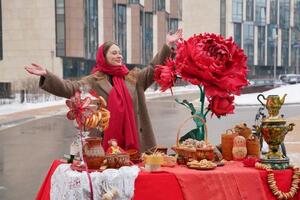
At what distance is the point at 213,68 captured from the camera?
3.85 m

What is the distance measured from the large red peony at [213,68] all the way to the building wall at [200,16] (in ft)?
276

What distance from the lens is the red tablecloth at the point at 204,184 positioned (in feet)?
11.5

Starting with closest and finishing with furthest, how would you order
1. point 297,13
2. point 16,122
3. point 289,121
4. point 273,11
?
1. point 289,121
2. point 16,122
3. point 273,11
4. point 297,13

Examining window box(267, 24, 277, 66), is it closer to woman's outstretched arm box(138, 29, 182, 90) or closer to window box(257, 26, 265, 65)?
window box(257, 26, 265, 65)

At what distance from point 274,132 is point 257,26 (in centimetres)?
8942

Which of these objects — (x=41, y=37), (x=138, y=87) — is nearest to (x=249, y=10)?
(x=41, y=37)

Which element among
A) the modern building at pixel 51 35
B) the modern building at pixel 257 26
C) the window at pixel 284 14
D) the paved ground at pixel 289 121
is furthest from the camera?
the window at pixel 284 14

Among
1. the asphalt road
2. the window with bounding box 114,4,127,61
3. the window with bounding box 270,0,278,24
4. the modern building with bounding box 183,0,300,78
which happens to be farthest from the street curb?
the window with bounding box 270,0,278,24

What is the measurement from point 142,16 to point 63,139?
61.7 metres

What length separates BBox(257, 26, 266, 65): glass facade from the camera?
89.4 m

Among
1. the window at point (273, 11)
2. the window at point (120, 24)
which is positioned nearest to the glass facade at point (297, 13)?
the window at point (273, 11)

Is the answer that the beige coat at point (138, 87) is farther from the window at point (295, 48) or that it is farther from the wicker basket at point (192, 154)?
the window at point (295, 48)

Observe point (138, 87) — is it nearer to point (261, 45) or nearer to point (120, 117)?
point (120, 117)

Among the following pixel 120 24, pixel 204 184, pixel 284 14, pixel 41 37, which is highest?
pixel 284 14
